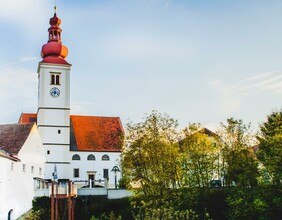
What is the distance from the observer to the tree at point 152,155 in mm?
38438


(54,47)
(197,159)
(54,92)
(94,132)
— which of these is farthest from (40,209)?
(54,47)

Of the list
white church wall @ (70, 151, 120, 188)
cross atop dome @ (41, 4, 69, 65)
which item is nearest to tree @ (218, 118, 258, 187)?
white church wall @ (70, 151, 120, 188)

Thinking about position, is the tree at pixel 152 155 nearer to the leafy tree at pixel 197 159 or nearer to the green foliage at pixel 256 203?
the leafy tree at pixel 197 159

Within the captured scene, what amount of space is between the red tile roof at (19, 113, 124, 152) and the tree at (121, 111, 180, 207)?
18.7 metres

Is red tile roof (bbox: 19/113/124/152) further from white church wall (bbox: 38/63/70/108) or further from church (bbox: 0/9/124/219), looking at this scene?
white church wall (bbox: 38/63/70/108)

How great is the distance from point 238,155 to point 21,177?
716 inches

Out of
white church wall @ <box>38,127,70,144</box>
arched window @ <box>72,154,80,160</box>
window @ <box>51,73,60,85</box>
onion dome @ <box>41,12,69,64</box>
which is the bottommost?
arched window @ <box>72,154,80,160</box>

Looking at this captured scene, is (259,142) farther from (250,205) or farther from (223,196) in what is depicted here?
(250,205)

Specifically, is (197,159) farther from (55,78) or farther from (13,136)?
(55,78)

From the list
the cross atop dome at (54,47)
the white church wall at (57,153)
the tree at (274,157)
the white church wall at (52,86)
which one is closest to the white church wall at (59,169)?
the white church wall at (57,153)

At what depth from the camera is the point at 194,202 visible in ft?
118

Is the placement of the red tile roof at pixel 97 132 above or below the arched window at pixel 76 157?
above

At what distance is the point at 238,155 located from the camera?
38625 millimetres

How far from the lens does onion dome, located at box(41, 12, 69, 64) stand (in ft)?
190
